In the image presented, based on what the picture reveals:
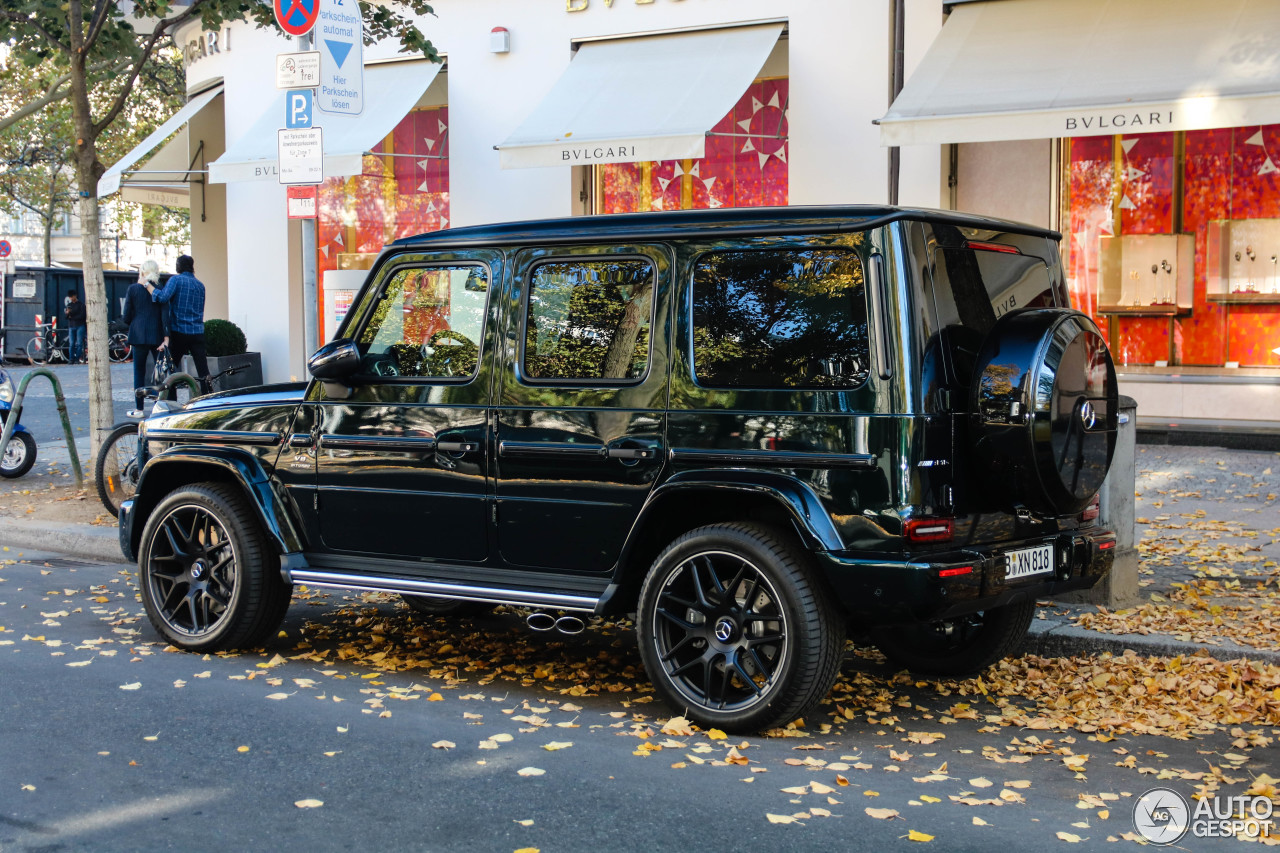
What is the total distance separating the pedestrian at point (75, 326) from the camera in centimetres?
3238

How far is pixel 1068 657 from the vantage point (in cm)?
621

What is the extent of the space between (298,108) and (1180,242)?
8892 millimetres

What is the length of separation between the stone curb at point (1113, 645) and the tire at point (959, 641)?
0.97ft

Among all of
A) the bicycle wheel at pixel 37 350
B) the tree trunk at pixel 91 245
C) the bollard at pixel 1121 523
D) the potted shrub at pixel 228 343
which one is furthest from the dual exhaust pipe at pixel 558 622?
the bicycle wheel at pixel 37 350

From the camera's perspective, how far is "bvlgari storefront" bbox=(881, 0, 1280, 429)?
37.7 feet

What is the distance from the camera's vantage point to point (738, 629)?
4992 mm

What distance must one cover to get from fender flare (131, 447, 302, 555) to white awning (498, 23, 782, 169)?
745cm

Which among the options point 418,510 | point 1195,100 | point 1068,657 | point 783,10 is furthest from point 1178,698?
point 783,10

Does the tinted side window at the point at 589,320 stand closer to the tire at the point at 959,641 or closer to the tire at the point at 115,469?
the tire at the point at 959,641

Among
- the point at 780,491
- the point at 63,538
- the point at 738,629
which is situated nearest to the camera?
the point at 780,491

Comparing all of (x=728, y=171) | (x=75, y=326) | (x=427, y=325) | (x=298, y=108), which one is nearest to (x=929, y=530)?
(x=427, y=325)

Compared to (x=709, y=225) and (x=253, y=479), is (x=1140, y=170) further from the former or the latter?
(x=253, y=479)

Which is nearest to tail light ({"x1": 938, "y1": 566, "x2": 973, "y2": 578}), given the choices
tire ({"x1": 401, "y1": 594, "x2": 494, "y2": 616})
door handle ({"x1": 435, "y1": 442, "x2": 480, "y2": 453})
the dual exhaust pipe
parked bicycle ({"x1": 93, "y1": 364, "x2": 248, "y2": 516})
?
the dual exhaust pipe

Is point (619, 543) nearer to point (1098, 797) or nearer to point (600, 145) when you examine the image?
point (1098, 797)
